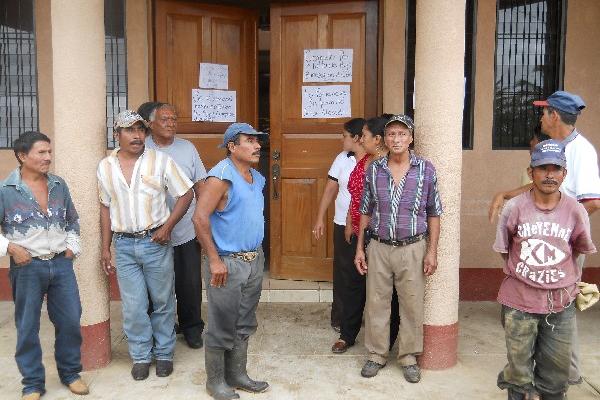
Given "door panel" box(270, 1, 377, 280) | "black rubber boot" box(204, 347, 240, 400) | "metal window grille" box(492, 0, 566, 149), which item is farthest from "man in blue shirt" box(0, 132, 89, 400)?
"metal window grille" box(492, 0, 566, 149)

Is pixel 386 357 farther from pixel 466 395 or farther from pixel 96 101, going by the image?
pixel 96 101

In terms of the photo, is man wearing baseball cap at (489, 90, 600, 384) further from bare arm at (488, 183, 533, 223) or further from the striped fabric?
the striped fabric

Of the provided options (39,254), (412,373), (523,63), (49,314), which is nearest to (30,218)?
(39,254)

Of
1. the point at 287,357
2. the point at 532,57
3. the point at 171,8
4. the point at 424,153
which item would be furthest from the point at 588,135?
the point at 171,8

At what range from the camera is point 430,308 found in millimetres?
4324

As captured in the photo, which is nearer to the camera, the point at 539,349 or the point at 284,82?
the point at 539,349

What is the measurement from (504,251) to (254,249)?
1488mm

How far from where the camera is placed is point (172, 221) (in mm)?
4227

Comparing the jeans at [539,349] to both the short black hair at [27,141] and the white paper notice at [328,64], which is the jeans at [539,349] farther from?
the white paper notice at [328,64]

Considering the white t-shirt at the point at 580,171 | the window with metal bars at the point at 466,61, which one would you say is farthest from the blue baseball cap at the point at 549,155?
the window with metal bars at the point at 466,61

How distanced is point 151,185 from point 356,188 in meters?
1.45

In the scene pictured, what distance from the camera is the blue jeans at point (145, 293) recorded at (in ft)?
13.9

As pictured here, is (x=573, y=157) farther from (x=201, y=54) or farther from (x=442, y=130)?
(x=201, y=54)

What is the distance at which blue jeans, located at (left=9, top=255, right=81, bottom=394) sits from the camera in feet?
12.3
